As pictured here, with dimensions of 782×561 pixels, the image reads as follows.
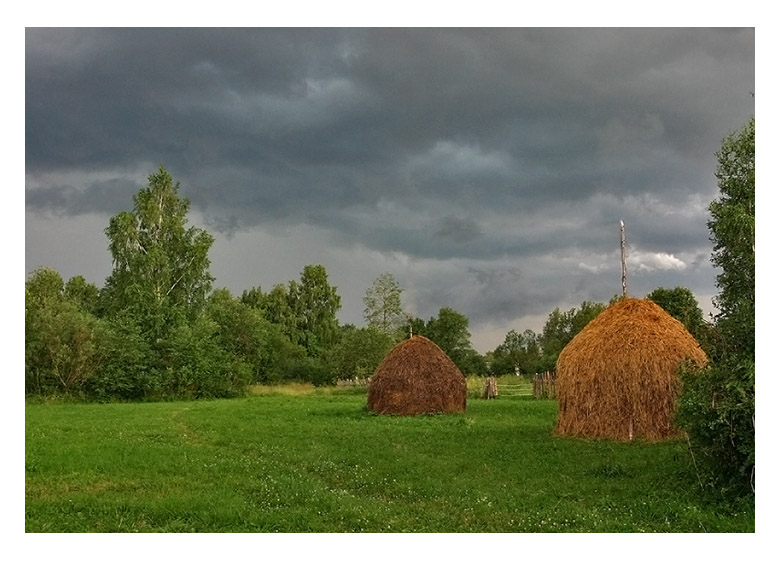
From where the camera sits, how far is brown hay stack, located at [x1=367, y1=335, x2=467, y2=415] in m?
25.2

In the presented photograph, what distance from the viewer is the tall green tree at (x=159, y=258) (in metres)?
42.8

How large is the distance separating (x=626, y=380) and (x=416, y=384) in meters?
9.83

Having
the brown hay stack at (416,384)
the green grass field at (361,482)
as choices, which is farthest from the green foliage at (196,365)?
the green grass field at (361,482)

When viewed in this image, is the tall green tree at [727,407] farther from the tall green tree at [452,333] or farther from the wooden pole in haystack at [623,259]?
the tall green tree at [452,333]

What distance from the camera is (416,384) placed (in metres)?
25.4

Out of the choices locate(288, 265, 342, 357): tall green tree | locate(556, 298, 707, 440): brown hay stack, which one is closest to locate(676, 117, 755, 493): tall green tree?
locate(556, 298, 707, 440): brown hay stack

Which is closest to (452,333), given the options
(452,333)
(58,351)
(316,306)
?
(452,333)

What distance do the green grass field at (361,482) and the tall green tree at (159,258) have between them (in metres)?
22.6

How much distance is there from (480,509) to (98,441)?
11.7 m

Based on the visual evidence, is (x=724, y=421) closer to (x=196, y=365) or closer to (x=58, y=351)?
(x=58, y=351)

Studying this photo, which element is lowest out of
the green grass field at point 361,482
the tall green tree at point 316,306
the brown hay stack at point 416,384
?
the green grass field at point 361,482

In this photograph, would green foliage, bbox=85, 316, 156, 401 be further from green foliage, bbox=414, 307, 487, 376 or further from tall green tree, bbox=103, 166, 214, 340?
green foliage, bbox=414, 307, 487, 376
